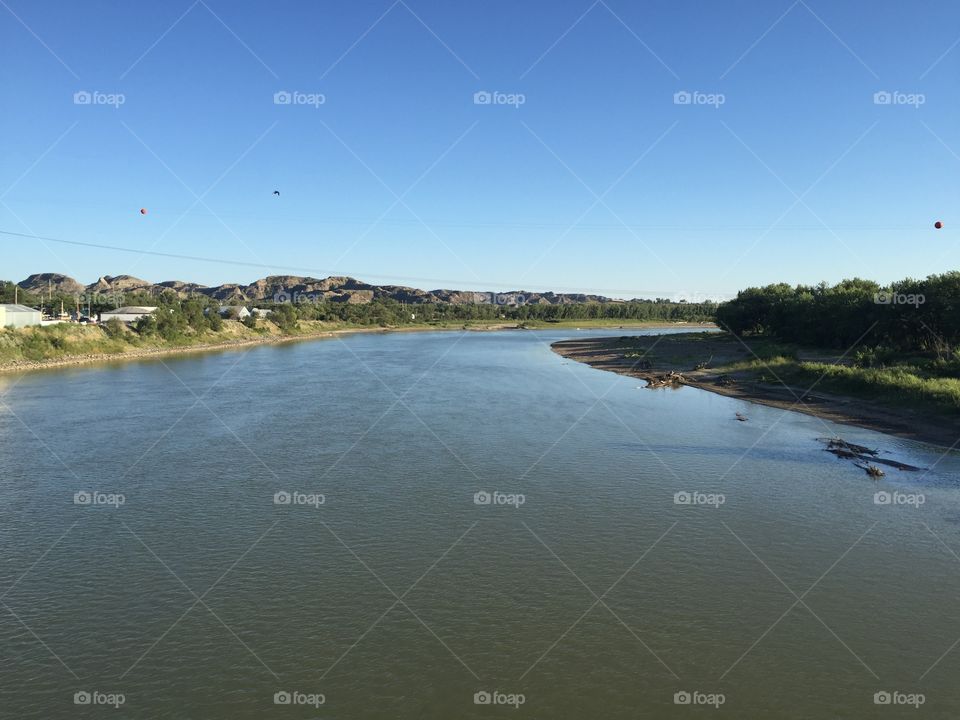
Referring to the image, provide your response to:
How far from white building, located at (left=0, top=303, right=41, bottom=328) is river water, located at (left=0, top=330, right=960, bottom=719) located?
43.0 metres

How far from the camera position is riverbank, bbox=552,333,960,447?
29.8 m

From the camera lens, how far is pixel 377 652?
10.9 metres

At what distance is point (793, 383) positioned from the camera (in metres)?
42.4

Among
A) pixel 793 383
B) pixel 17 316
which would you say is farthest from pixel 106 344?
pixel 793 383

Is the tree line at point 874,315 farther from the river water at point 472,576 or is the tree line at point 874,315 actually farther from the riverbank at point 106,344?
the riverbank at point 106,344

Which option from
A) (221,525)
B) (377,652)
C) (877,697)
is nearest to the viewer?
(877,697)

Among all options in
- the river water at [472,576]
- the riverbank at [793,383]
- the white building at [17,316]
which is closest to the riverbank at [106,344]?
the white building at [17,316]

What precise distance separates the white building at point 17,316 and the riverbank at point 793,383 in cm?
5780

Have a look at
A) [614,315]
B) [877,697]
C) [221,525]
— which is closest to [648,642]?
[877,697]

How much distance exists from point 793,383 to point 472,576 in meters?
35.8

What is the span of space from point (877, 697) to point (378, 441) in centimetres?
2016

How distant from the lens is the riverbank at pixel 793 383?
29.8 metres

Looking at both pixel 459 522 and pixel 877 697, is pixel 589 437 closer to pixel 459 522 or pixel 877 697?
pixel 459 522

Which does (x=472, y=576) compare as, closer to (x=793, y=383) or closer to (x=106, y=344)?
(x=793, y=383)
